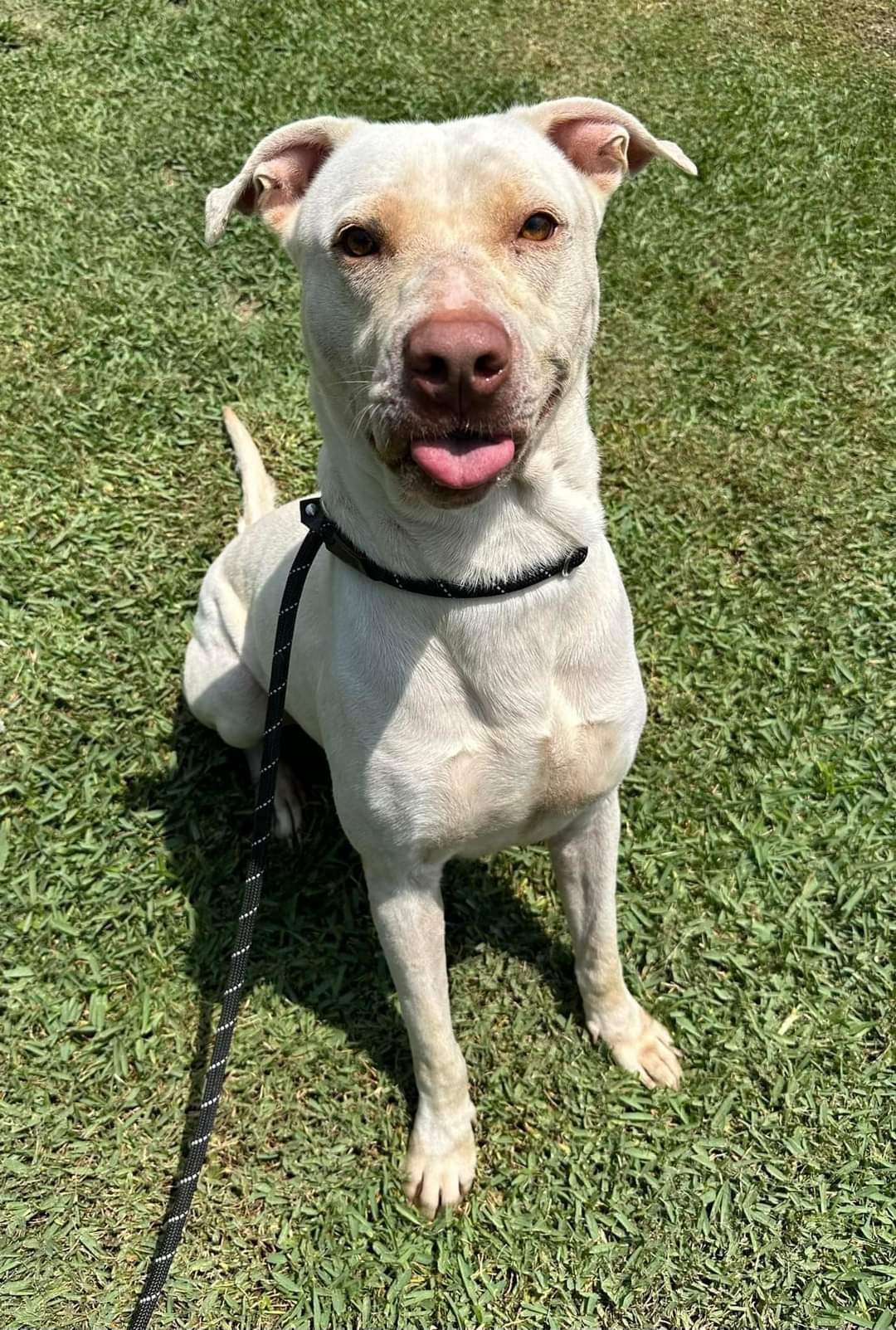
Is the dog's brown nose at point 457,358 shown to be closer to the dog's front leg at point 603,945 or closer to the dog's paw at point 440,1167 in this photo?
the dog's front leg at point 603,945

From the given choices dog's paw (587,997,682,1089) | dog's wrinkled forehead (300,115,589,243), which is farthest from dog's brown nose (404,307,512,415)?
dog's paw (587,997,682,1089)

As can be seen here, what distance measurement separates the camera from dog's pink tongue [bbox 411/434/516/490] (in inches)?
75.7

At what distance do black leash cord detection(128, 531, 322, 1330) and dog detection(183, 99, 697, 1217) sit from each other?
0.25ft

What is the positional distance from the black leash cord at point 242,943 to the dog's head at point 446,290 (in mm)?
615

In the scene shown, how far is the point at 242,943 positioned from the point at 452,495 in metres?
1.44

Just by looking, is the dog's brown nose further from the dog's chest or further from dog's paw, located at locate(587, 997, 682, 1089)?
dog's paw, located at locate(587, 997, 682, 1089)

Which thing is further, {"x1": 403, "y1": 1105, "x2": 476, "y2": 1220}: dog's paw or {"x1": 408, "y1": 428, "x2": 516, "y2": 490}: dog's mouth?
{"x1": 403, "y1": 1105, "x2": 476, "y2": 1220}: dog's paw

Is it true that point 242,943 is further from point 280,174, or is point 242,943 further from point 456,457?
point 280,174

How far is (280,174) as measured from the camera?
2.42m

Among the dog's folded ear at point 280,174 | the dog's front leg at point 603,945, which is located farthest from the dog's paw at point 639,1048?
the dog's folded ear at point 280,174

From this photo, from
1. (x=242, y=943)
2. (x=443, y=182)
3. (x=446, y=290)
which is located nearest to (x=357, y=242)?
(x=443, y=182)

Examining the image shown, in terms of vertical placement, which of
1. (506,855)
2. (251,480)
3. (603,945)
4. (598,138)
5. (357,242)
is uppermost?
(598,138)

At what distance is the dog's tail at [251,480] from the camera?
4.17 meters

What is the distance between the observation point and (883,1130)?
9.96 ft
